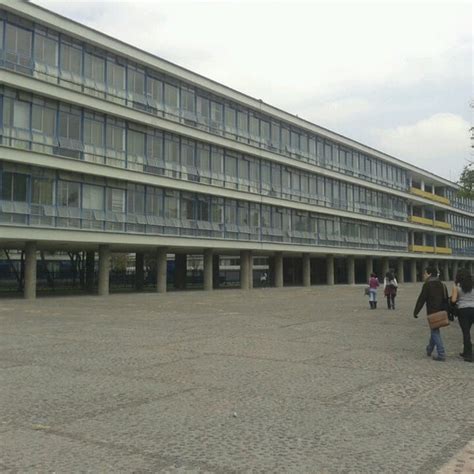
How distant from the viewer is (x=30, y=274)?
3030cm

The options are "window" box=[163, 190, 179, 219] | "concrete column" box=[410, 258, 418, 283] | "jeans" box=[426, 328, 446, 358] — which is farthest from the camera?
"concrete column" box=[410, 258, 418, 283]

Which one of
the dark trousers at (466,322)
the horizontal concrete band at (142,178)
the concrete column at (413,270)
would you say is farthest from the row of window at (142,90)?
the dark trousers at (466,322)

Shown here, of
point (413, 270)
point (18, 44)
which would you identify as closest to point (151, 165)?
point (18, 44)

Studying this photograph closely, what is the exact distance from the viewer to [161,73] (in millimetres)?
38406

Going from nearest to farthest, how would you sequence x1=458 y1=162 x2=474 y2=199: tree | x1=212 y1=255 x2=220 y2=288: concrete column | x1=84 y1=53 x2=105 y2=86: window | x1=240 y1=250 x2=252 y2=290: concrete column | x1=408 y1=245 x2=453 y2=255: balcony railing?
1. x1=458 y1=162 x2=474 y2=199: tree
2. x1=84 y1=53 x2=105 y2=86: window
3. x1=240 y1=250 x2=252 y2=290: concrete column
4. x1=212 y1=255 x2=220 y2=288: concrete column
5. x1=408 y1=245 x2=453 y2=255: balcony railing

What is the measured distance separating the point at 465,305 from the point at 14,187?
2461cm

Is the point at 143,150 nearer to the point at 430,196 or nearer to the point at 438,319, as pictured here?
the point at 438,319

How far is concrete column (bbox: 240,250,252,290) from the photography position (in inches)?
1838

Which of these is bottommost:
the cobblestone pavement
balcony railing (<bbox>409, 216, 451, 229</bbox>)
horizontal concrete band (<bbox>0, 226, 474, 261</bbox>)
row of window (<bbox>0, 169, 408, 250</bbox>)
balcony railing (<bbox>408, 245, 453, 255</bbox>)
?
the cobblestone pavement

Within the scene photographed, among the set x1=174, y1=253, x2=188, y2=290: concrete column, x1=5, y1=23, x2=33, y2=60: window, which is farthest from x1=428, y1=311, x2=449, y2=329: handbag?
x1=174, y1=253, x2=188, y2=290: concrete column

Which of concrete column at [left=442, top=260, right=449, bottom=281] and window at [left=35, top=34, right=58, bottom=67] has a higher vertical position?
window at [left=35, top=34, right=58, bottom=67]

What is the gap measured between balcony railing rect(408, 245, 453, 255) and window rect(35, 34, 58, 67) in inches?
2042

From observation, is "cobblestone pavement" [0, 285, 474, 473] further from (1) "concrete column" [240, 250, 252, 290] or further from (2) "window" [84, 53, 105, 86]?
(1) "concrete column" [240, 250, 252, 290]

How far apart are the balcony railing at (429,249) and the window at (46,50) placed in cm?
5186
